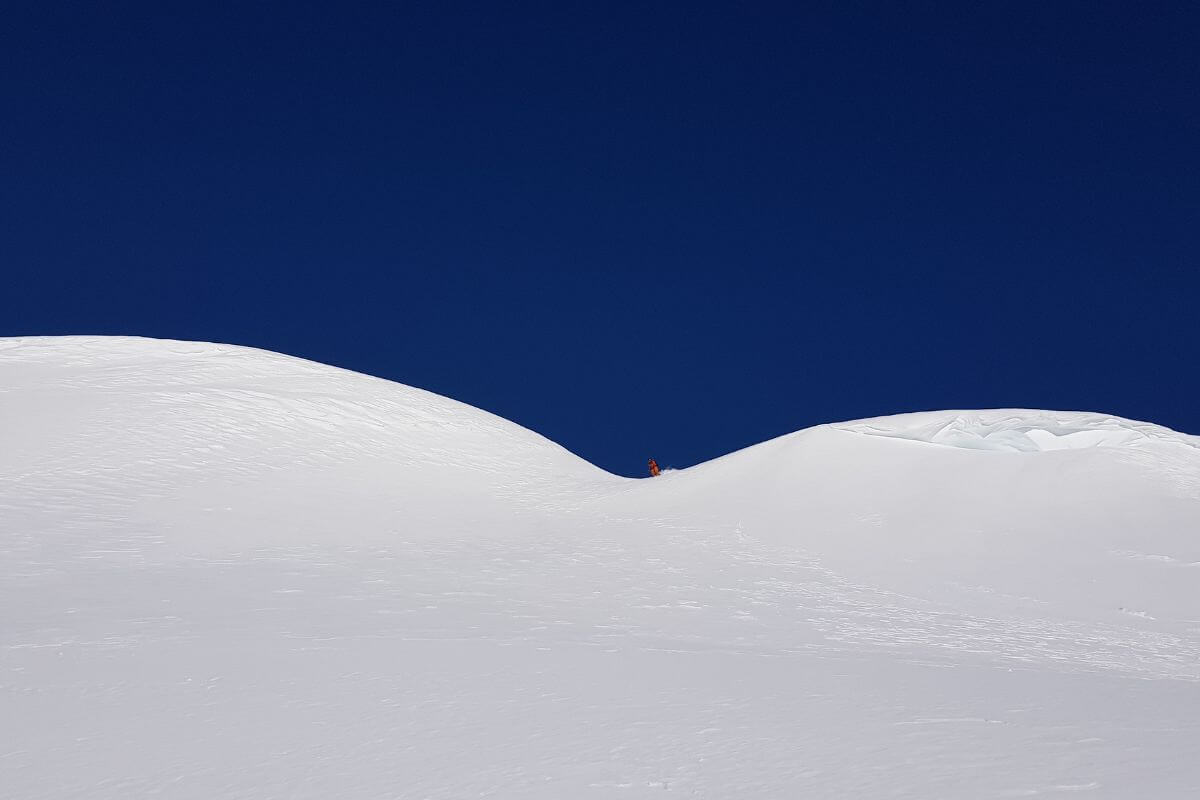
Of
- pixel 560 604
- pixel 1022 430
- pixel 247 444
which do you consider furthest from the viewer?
pixel 247 444

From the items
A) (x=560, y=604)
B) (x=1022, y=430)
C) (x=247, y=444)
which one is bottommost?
(x=560, y=604)

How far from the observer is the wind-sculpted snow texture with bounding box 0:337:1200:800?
16.5ft

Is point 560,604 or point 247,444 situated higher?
point 247,444

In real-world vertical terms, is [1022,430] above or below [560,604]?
above

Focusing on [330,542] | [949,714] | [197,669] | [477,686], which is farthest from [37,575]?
[949,714]

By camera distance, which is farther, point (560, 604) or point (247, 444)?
point (247, 444)

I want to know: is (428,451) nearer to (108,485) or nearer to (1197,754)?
(108,485)

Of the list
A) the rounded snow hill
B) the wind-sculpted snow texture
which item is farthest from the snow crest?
the rounded snow hill

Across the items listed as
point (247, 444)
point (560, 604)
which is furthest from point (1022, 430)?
point (247, 444)

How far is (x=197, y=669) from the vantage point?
683cm

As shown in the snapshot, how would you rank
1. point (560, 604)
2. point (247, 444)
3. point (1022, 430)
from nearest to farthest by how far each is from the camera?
point (560, 604) < point (1022, 430) < point (247, 444)

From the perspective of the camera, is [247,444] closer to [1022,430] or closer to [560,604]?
[560,604]

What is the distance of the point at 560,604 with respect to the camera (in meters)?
9.34

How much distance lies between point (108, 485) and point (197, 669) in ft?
25.7
